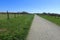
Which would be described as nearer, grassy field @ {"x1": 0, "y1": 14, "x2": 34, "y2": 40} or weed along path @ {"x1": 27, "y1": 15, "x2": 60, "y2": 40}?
grassy field @ {"x1": 0, "y1": 14, "x2": 34, "y2": 40}

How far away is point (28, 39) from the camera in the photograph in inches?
347

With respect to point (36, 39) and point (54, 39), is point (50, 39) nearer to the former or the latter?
point (54, 39)

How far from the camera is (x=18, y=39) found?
8.24m

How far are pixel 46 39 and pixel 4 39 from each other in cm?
234

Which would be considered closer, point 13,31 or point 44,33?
point 44,33

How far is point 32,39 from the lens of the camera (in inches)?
348

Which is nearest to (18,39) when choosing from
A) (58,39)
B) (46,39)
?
(46,39)

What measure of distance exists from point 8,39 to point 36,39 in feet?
5.57

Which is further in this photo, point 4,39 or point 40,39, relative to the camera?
point 40,39

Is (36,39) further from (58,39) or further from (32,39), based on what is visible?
(58,39)

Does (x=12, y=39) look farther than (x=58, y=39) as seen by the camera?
No

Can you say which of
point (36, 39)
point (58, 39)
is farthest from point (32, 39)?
point (58, 39)

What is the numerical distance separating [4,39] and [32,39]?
65.0 inches

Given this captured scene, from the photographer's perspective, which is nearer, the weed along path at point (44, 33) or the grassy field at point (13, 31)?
the grassy field at point (13, 31)
